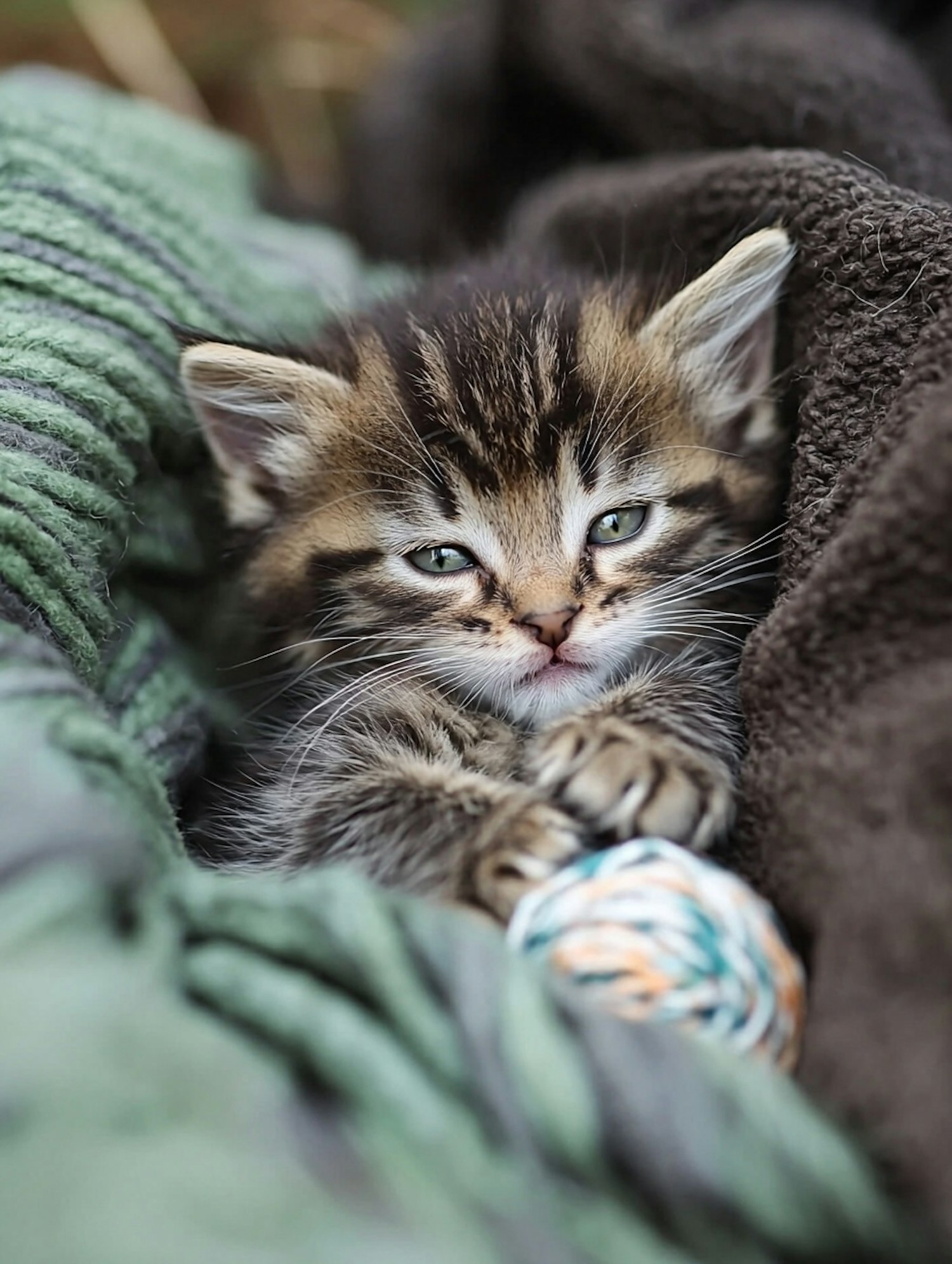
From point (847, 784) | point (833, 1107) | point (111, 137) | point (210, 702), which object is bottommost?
point (210, 702)

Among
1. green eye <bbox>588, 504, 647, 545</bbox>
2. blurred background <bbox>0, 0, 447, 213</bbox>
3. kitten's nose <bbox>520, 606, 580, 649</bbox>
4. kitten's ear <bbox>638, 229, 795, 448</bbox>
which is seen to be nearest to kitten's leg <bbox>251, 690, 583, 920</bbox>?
kitten's nose <bbox>520, 606, 580, 649</bbox>

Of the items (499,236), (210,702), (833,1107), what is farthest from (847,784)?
(499,236)

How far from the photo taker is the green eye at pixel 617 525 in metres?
1.21

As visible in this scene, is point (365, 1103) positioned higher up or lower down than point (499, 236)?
lower down

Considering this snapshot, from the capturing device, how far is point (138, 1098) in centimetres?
66

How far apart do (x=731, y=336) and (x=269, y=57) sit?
→ 2026 mm

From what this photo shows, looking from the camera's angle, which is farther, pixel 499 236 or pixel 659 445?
pixel 499 236

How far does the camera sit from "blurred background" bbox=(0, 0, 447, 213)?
2625mm

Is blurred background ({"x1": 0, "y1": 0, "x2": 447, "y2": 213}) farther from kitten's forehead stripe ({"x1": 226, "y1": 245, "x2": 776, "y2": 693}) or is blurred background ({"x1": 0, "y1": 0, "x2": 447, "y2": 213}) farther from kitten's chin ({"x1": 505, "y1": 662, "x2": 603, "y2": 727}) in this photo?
kitten's chin ({"x1": 505, "y1": 662, "x2": 603, "y2": 727})

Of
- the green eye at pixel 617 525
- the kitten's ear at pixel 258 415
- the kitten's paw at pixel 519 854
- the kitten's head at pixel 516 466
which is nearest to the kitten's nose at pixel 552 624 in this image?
the kitten's head at pixel 516 466

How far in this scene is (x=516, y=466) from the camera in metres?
1.17

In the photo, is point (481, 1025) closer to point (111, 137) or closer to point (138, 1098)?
point (138, 1098)

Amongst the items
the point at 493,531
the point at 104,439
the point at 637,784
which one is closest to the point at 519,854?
the point at 637,784

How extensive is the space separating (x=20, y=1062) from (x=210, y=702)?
28.7 inches
